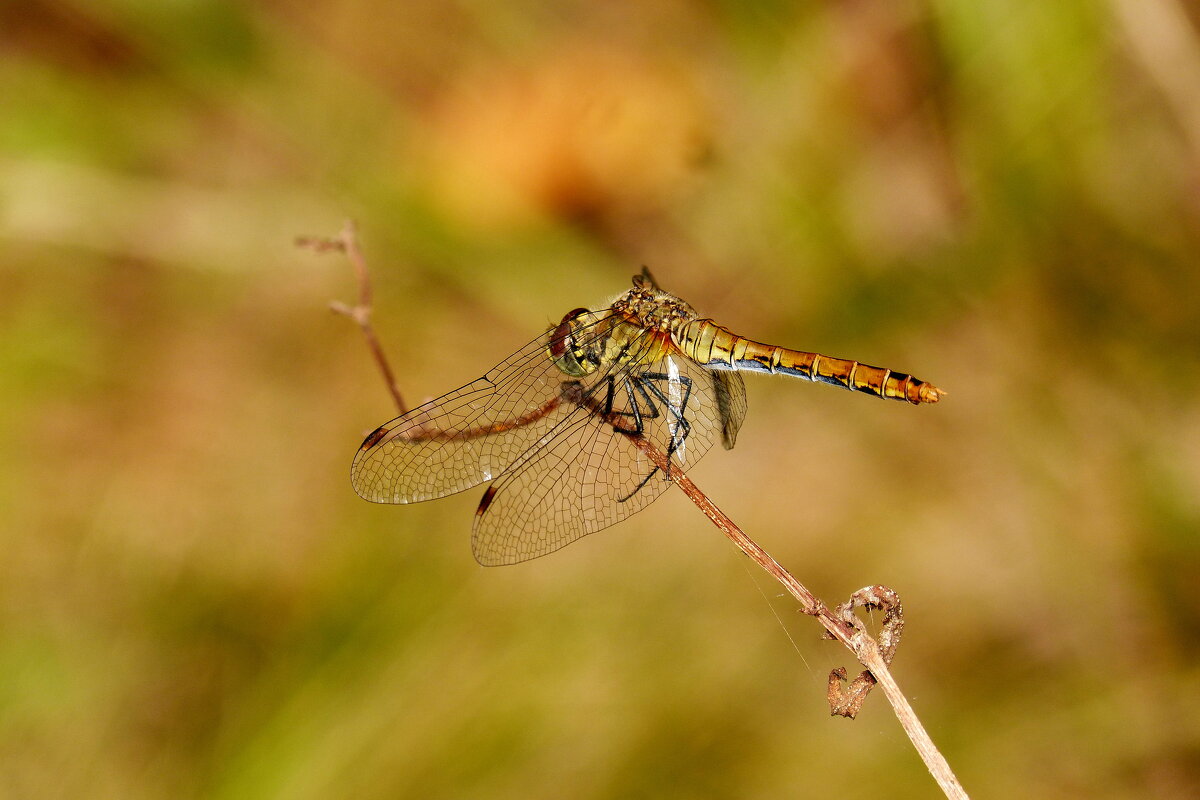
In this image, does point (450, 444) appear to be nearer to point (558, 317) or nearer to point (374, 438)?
point (374, 438)

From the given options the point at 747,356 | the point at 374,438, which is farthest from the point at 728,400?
the point at 374,438

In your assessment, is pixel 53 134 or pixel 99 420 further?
pixel 99 420

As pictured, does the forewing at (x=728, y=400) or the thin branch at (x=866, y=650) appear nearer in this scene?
the thin branch at (x=866, y=650)

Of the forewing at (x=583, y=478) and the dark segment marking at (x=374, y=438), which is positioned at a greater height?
the dark segment marking at (x=374, y=438)

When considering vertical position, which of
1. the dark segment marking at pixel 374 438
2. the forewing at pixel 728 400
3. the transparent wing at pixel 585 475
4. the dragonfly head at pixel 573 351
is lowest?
the transparent wing at pixel 585 475

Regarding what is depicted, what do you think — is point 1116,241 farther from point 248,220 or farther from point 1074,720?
point 248,220

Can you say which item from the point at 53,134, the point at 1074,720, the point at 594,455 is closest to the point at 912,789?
the point at 1074,720

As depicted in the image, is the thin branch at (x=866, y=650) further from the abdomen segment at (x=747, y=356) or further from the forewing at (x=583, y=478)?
the abdomen segment at (x=747, y=356)

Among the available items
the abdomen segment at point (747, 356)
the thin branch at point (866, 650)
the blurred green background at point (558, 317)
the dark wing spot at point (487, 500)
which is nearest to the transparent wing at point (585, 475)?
the dark wing spot at point (487, 500)
